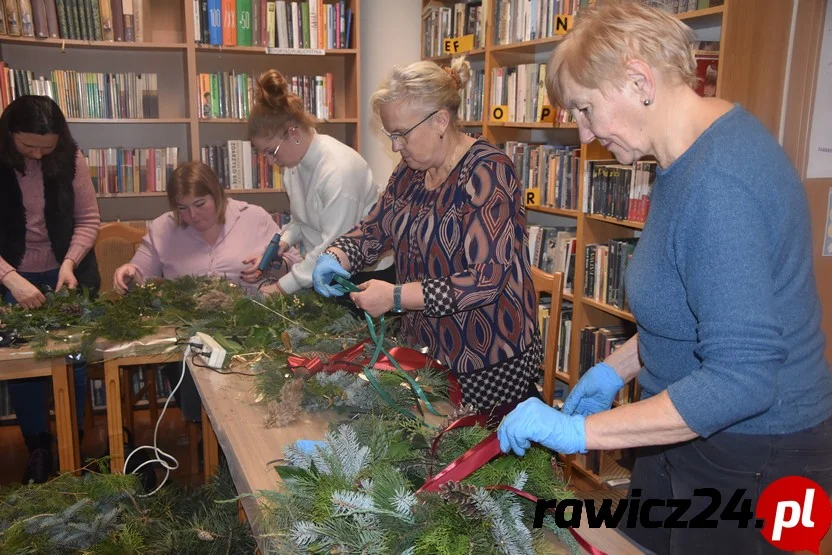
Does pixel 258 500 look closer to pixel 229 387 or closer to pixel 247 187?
pixel 229 387

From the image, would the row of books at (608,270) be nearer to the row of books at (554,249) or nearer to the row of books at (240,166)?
the row of books at (554,249)

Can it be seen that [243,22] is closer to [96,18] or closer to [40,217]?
[96,18]

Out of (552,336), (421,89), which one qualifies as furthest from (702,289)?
(552,336)

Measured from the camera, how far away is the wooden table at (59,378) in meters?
2.19

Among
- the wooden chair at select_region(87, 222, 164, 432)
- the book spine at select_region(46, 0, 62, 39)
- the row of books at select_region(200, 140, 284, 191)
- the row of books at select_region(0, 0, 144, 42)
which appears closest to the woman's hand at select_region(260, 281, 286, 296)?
the wooden chair at select_region(87, 222, 164, 432)

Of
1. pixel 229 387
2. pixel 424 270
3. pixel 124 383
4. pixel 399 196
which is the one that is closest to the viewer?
pixel 229 387

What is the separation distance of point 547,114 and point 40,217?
2.30 metres

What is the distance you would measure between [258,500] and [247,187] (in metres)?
3.50

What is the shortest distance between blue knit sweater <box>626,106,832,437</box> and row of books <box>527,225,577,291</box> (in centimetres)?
217

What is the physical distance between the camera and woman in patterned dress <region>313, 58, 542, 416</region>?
1.78m

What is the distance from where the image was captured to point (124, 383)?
3.29m

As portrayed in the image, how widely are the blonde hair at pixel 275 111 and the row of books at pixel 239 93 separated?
61.8 inches

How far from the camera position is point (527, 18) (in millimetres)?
3410

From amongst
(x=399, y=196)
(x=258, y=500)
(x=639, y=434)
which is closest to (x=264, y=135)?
(x=399, y=196)
